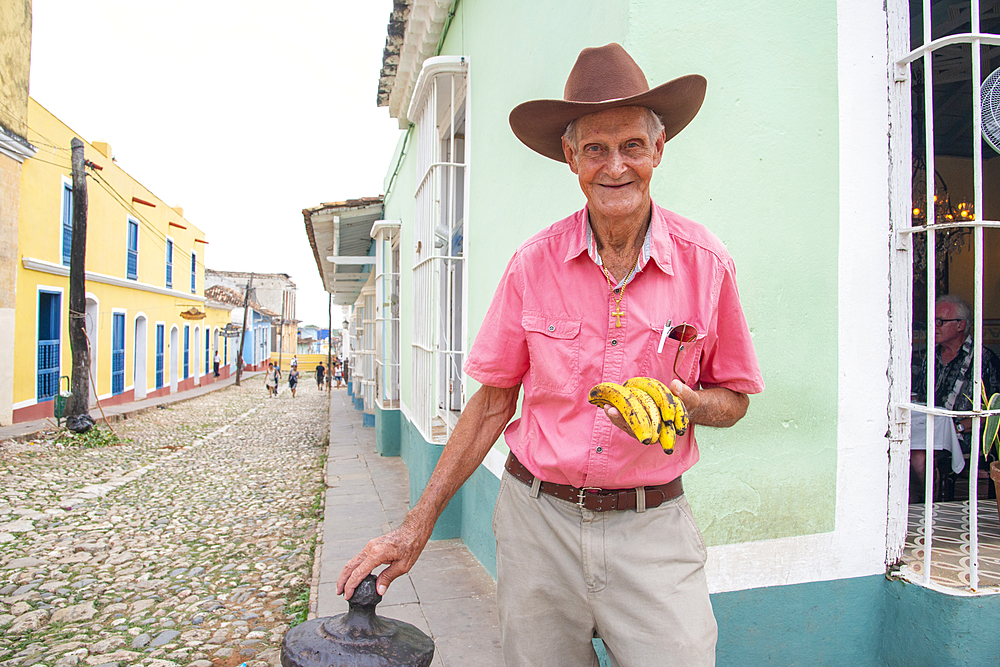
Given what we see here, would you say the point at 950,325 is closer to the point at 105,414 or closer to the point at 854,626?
the point at 854,626

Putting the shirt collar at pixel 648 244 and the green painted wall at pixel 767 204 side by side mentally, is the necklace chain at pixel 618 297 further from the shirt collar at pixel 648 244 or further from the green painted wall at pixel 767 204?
the green painted wall at pixel 767 204

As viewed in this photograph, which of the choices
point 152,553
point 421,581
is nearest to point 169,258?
point 152,553

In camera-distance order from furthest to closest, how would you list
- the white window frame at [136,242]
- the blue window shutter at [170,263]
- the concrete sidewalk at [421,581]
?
the blue window shutter at [170,263] < the white window frame at [136,242] < the concrete sidewalk at [421,581]

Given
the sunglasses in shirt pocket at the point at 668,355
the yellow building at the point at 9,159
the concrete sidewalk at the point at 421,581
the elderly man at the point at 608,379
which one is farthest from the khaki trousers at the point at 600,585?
the yellow building at the point at 9,159

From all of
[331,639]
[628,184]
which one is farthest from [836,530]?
[331,639]

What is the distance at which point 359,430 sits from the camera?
40.7 ft

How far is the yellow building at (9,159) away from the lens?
1238 centimetres

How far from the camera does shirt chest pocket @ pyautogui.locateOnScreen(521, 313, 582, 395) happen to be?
5.16 ft

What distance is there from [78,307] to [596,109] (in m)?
14.0

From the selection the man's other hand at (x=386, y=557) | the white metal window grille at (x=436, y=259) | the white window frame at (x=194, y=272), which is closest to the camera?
the man's other hand at (x=386, y=557)

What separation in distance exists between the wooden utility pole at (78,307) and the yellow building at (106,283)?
1.48 meters

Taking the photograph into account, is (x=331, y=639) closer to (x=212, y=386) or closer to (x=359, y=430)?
(x=359, y=430)

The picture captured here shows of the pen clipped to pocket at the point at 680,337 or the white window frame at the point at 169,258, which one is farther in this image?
the white window frame at the point at 169,258

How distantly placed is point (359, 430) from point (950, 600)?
11084mm
